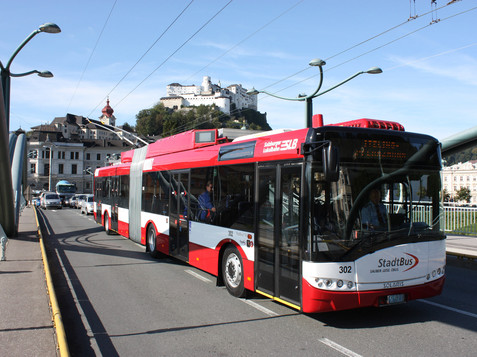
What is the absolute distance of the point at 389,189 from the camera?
19.9 feet

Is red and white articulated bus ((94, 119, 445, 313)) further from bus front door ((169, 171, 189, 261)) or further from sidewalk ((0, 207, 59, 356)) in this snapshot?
sidewalk ((0, 207, 59, 356))

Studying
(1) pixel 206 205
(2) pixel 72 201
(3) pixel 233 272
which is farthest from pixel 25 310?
(2) pixel 72 201

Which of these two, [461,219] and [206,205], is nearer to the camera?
[206,205]

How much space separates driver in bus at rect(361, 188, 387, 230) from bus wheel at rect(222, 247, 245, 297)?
249 cm

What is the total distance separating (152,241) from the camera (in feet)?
40.1

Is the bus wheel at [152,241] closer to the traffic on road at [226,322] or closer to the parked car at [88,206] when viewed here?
the traffic on road at [226,322]

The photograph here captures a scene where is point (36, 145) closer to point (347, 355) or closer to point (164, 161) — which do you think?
point (164, 161)

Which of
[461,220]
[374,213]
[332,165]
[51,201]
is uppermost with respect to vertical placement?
[332,165]

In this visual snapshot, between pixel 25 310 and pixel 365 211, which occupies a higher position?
pixel 365 211

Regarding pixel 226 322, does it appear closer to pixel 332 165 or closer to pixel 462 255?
pixel 332 165

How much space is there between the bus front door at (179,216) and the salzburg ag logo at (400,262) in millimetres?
4971

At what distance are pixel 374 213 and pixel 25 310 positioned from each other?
16.9 ft

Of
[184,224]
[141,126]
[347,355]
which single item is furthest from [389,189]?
[141,126]

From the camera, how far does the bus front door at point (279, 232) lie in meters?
6.07
